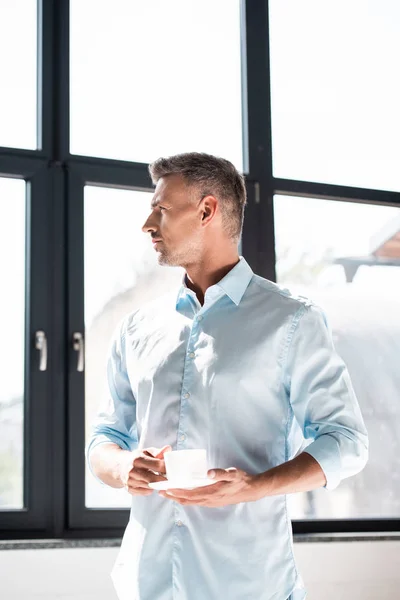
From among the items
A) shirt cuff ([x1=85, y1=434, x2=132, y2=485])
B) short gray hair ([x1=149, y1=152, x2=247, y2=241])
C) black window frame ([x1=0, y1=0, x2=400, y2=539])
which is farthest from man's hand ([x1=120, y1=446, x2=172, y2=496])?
black window frame ([x1=0, y1=0, x2=400, y2=539])

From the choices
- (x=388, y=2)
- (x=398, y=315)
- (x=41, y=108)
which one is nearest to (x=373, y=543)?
(x=398, y=315)

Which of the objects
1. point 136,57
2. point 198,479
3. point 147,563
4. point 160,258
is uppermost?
point 136,57

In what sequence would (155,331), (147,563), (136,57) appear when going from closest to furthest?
1. (147,563)
2. (155,331)
3. (136,57)

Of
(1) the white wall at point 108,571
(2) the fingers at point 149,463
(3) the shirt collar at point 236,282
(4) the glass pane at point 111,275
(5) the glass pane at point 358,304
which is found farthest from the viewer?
(5) the glass pane at point 358,304

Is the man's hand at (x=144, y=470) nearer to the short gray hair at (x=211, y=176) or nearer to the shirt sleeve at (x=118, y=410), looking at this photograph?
the shirt sleeve at (x=118, y=410)

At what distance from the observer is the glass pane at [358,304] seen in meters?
3.12

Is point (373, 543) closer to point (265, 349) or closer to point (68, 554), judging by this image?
point (68, 554)

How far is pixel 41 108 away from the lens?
288 centimetres

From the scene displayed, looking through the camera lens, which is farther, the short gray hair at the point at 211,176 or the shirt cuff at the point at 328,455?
the short gray hair at the point at 211,176

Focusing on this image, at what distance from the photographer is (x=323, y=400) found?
1552mm

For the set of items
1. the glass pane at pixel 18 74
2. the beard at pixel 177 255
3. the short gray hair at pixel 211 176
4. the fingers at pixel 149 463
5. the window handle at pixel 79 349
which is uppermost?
the glass pane at pixel 18 74

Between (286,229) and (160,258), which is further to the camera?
(286,229)

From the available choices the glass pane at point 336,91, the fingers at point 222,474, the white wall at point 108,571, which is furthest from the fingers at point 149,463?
the glass pane at point 336,91

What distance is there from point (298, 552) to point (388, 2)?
7.61 ft
